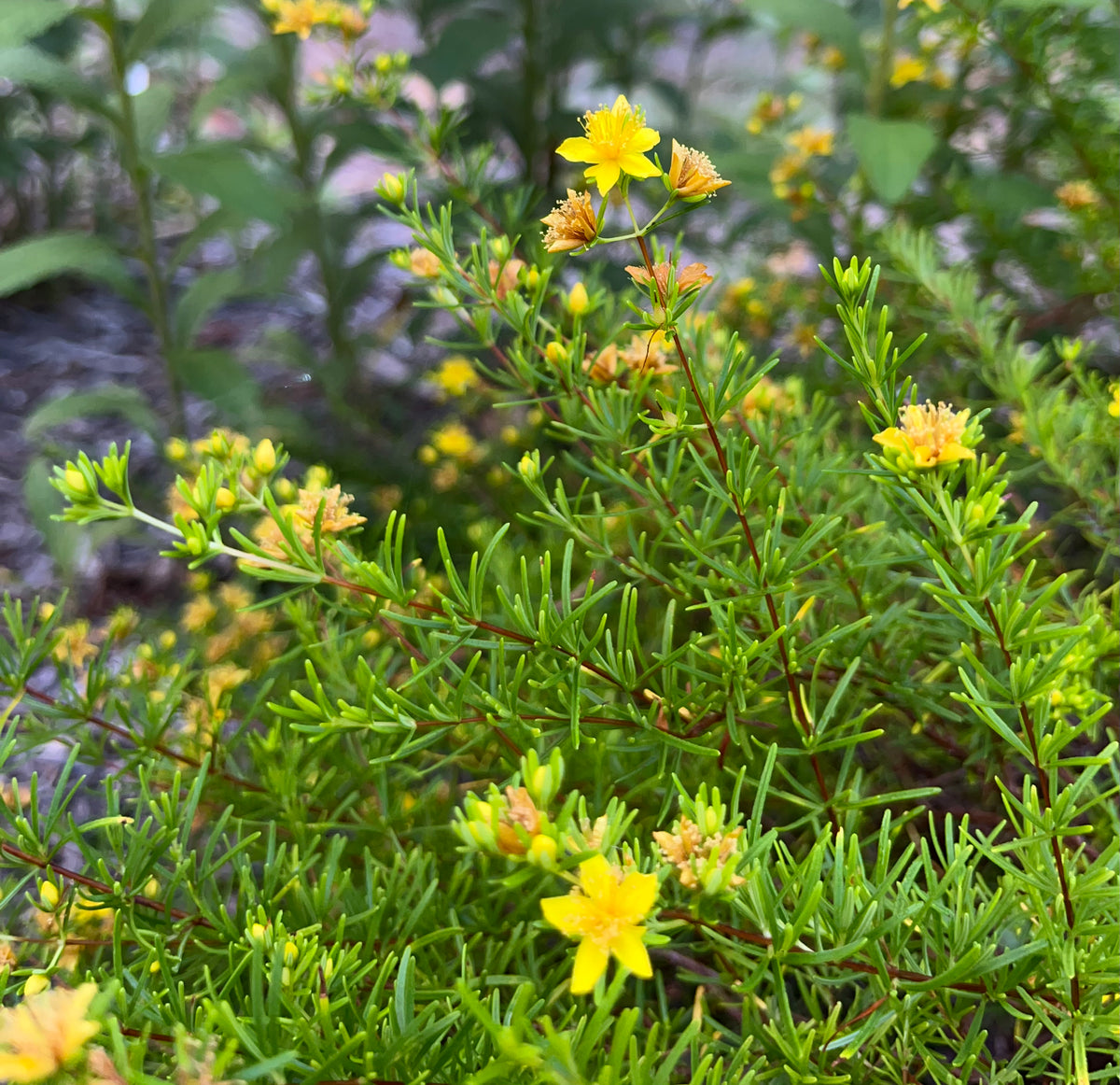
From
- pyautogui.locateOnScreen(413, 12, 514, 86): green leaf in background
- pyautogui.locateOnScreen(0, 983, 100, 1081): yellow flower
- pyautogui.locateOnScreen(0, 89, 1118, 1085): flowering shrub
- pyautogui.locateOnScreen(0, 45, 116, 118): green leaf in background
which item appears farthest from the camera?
pyautogui.locateOnScreen(413, 12, 514, 86): green leaf in background

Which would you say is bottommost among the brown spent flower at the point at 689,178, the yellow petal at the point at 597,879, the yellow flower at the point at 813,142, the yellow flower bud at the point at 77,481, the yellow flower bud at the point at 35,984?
the yellow flower bud at the point at 35,984

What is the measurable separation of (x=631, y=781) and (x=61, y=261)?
42.3 inches

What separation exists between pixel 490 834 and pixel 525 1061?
6 cm

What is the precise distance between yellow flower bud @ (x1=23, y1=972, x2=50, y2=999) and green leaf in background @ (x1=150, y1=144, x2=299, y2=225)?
962mm

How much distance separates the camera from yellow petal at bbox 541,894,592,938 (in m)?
0.28

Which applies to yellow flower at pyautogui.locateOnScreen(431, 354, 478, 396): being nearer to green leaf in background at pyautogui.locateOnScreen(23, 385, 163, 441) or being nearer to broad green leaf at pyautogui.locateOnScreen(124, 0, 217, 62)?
green leaf in background at pyautogui.locateOnScreen(23, 385, 163, 441)

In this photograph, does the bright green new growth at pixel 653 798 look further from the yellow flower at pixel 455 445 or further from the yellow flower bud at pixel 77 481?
the yellow flower at pixel 455 445

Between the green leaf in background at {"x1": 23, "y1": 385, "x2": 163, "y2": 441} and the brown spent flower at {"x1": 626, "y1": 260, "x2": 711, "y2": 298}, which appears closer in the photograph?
the brown spent flower at {"x1": 626, "y1": 260, "x2": 711, "y2": 298}

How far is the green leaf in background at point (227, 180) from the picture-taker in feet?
3.71

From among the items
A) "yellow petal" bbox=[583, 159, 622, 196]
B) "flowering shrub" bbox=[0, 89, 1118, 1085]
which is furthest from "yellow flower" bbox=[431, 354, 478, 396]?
"yellow petal" bbox=[583, 159, 622, 196]

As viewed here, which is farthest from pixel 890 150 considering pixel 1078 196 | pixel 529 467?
pixel 529 467

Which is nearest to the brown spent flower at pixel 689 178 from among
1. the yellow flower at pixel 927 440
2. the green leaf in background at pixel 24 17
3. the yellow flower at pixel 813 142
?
the yellow flower at pixel 927 440

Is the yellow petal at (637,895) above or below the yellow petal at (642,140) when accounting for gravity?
below

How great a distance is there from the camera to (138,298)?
130 cm
